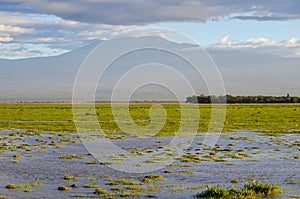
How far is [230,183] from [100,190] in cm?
581

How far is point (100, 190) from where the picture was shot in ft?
63.7

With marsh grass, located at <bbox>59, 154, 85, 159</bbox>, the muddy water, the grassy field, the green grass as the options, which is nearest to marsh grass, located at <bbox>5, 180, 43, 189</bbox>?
the muddy water

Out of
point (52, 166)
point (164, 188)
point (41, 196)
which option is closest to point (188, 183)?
point (164, 188)

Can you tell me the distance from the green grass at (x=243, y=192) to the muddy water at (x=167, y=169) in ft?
1.52

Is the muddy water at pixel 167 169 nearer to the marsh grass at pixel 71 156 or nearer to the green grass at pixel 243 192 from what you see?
the marsh grass at pixel 71 156

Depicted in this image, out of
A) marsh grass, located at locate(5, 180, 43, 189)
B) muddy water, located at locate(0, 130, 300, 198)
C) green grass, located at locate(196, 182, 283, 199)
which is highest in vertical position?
green grass, located at locate(196, 182, 283, 199)

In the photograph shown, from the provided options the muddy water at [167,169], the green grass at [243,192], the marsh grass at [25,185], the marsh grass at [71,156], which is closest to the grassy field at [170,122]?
the muddy water at [167,169]

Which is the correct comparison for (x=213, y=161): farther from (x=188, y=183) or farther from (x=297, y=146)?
(x=297, y=146)

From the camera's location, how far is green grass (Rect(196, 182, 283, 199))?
713 inches

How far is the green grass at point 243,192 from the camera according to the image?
18.1 metres

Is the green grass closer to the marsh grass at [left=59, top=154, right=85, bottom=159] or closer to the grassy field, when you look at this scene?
the marsh grass at [left=59, top=154, right=85, bottom=159]

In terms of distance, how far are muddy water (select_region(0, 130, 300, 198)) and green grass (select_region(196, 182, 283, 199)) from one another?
465 millimetres

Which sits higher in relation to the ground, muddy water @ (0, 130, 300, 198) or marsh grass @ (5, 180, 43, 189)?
marsh grass @ (5, 180, 43, 189)

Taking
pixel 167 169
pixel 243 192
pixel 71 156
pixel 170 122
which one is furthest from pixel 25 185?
pixel 170 122
